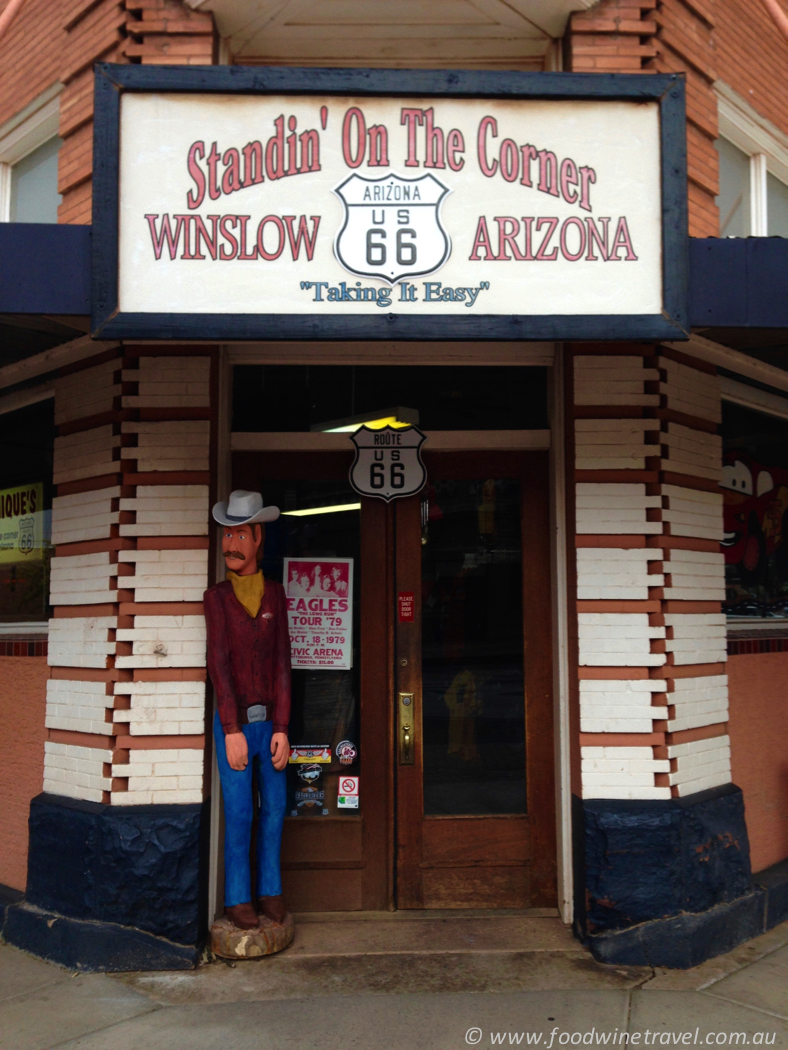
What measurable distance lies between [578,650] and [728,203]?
3.52 meters

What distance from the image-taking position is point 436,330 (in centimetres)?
388

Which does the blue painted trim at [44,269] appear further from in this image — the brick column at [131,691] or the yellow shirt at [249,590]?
the yellow shirt at [249,590]

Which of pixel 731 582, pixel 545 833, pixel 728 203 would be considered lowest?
pixel 545 833

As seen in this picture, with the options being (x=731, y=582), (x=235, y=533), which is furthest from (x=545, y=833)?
(x=235, y=533)

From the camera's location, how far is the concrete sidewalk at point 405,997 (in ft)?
12.2

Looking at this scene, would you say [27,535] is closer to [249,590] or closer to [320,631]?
[249,590]

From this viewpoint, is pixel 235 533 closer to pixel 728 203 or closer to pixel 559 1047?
pixel 559 1047

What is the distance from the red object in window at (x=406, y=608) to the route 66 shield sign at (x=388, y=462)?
592mm

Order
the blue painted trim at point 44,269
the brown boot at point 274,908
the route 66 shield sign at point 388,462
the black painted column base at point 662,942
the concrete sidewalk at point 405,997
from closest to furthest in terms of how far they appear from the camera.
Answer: the concrete sidewalk at point 405,997, the blue painted trim at point 44,269, the black painted column base at point 662,942, the brown boot at point 274,908, the route 66 shield sign at point 388,462

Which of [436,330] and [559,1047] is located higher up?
[436,330]

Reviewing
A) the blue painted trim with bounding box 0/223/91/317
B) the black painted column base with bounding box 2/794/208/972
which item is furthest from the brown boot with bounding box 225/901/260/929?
the blue painted trim with bounding box 0/223/91/317

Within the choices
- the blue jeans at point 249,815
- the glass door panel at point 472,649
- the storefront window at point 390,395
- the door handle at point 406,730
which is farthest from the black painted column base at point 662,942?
the storefront window at point 390,395

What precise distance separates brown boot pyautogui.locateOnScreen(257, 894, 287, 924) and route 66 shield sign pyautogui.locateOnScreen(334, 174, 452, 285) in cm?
325

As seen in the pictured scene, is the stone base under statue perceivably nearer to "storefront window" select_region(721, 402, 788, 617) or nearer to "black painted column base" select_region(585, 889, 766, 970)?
"black painted column base" select_region(585, 889, 766, 970)
